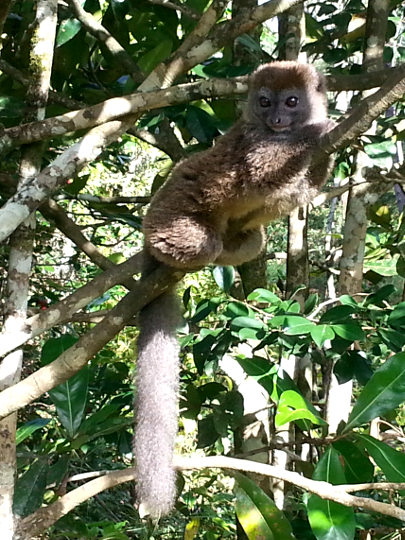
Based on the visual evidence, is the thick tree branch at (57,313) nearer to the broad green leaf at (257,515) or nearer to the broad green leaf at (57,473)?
the broad green leaf at (57,473)

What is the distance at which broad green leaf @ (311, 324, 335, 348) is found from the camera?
7.27 ft

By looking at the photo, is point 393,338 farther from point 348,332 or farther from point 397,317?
point 348,332

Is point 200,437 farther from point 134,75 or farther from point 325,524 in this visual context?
point 134,75

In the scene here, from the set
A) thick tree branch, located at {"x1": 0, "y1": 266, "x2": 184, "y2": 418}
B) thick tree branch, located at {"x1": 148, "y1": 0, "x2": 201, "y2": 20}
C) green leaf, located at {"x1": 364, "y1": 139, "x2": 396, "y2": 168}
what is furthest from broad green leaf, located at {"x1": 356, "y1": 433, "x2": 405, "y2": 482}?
thick tree branch, located at {"x1": 148, "y1": 0, "x2": 201, "y2": 20}

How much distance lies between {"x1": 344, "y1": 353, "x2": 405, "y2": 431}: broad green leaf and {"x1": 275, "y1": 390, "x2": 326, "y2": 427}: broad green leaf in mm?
155

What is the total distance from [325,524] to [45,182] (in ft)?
5.51

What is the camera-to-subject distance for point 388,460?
195 centimetres

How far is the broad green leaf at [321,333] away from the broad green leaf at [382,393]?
23cm

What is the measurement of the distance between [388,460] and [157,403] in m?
0.99

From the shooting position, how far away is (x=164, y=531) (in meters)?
4.04

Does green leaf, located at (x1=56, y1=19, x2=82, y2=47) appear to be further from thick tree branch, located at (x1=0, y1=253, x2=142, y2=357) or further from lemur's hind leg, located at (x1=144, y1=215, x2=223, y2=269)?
thick tree branch, located at (x1=0, y1=253, x2=142, y2=357)

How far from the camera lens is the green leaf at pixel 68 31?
10.2ft

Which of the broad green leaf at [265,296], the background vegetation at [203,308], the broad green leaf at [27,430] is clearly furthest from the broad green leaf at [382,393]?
the broad green leaf at [27,430]

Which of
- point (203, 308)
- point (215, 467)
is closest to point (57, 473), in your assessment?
point (215, 467)
